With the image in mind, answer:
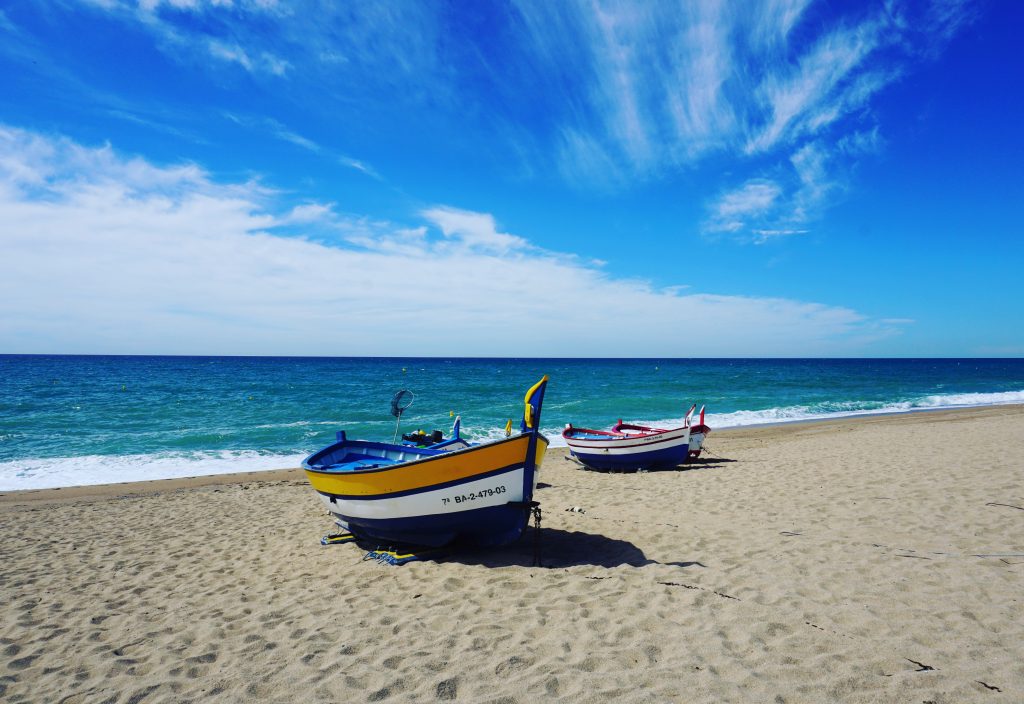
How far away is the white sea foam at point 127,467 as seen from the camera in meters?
15.5

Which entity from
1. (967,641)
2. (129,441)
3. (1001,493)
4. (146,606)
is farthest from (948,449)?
(129,441)

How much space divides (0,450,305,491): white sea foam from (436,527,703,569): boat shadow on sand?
12.3m

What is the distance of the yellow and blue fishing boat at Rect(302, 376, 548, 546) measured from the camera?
678 centimetres

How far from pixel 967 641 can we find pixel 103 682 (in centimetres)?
740

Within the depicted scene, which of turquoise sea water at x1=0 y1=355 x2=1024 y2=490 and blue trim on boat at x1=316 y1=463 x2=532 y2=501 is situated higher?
blue trim on boat at x1=316 y1=463 x2=532 y2=501

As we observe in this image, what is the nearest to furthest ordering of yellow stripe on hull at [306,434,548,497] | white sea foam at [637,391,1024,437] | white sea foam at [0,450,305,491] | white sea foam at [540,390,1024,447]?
1. yellow stripe on hull at [306,434,548,497]
2. white sea foam at [0,450,305,491]
3. white sea foam at [540,390,1024,447]
4. white sea foam at [637,391,1024,437]

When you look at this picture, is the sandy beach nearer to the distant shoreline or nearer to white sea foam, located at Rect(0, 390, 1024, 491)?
the distant shoreline

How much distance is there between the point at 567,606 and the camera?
5.54m

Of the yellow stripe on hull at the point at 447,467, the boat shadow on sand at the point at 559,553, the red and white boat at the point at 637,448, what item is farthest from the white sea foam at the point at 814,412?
the yellow stripe on hull at the point at 447,467

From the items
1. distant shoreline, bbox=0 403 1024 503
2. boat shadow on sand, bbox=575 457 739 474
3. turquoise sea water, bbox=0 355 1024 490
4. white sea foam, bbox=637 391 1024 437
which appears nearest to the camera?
distant shoreline, bbox=0 403 1024 503

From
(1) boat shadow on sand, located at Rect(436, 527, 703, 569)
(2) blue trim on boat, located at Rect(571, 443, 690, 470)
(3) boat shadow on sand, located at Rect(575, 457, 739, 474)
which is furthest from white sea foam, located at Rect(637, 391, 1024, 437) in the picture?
(1) boat shadow on sand, located at Rect(436, 527, 703, 569)

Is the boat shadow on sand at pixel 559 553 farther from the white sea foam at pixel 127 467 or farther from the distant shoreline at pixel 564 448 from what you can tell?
the white sea foam at pixel 127 467

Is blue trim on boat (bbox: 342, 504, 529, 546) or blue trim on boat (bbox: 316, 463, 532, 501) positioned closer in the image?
blue trim on boat (bbox: 316, 463, 532, 501)

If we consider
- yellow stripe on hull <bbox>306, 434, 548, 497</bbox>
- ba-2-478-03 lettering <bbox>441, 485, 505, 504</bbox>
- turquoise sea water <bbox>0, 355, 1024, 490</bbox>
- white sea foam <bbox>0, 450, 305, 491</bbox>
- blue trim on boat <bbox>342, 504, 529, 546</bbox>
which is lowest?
white sea foam <bbox>0, 450, 305, 491</bbox>
